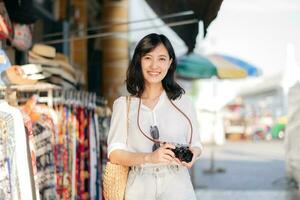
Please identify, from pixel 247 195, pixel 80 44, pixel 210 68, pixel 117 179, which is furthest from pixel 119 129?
pixel 210 68

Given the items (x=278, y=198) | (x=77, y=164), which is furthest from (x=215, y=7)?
(x=278, y=198)

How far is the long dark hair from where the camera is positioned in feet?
8.09

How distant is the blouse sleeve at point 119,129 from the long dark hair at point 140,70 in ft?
0.30

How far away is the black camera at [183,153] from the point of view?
88.2 inches

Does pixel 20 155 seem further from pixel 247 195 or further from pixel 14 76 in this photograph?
pixel 247 195

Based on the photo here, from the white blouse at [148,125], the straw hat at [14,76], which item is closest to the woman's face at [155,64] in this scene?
the white blouse at [148,125]

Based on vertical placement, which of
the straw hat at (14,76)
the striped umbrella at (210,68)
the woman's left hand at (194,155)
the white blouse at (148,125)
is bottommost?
the striped umbrella at (210,68)

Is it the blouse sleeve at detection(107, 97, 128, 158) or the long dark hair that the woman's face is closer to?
the long dark hair

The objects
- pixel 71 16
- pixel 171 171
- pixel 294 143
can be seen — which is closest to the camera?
pixel 171 171

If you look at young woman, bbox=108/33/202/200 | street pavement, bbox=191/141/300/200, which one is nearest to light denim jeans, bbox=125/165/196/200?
young woman, bbox=108/33/202/200

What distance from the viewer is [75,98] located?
13.9ft

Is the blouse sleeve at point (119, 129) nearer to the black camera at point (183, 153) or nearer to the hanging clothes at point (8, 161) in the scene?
the black camera at point (183, 153)

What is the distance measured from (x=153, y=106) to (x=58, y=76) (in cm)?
246

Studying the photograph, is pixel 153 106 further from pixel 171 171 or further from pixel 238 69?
pixel 238 69
